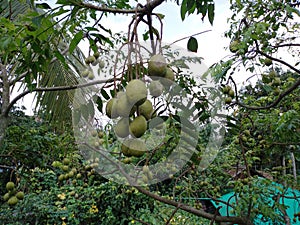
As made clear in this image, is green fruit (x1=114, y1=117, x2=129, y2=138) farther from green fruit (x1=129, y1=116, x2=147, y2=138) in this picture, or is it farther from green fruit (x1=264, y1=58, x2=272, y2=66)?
green fruit (x1=264, y1=58, x2=272, y2=66)

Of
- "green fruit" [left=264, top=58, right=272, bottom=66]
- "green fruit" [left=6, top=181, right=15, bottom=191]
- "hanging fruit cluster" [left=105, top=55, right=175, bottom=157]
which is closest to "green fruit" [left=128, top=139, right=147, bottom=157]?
"hanging fruit cluster" [left=105, top=55, right=175, bottom=157]

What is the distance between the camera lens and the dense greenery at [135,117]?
0.69m

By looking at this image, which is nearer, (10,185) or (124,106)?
(124,106)

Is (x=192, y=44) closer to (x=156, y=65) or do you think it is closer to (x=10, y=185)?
(x=156, y=65)

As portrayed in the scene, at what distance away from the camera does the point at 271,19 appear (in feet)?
6.66

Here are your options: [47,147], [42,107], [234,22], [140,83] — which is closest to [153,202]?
[47,147]

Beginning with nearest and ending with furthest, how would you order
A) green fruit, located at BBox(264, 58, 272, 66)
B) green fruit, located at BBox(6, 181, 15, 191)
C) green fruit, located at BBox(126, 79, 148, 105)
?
green fruit, located at BBox(126, 79, 148, 105) → green fruit, located at BBox(264, 58, 272, 66) → green fruit, located at BBox(6, 181, 15, 191)

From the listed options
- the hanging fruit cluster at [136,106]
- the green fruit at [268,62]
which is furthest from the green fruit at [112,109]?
the green fruit at [268,62]

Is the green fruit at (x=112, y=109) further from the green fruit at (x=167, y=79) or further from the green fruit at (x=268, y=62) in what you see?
the green fruit at (x=268, y=62)

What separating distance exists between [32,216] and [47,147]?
1.32 m

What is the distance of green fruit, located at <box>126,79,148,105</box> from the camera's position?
523mm

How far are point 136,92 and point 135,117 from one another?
56 millimetres

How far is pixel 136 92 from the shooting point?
0.52 m

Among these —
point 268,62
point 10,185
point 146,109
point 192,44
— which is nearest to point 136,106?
point 146,109
